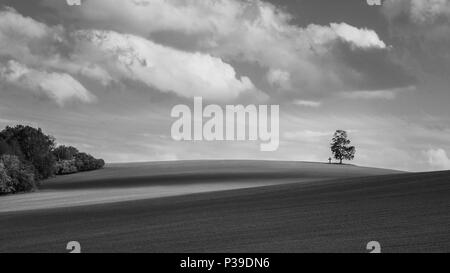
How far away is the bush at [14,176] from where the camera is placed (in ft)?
168

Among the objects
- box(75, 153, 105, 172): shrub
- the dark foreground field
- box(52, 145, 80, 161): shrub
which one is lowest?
the dark foreground field

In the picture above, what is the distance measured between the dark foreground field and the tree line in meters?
22.6

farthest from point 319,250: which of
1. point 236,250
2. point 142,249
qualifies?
point 142,249

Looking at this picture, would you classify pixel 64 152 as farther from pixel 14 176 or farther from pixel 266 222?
pixel 266 222

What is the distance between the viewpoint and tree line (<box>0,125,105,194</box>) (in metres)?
52.3

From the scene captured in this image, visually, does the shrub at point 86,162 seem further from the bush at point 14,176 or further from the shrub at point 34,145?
the bush at point 14,176

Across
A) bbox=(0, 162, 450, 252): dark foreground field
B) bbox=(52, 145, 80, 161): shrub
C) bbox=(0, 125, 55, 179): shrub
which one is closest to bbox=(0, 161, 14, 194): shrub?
bbox=(0, 125, 55, 179): shrub

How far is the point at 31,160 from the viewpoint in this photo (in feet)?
203

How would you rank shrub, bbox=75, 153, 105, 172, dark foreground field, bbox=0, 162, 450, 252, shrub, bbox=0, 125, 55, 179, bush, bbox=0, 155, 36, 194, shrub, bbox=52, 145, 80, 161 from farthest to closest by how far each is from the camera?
shrub, bbox=75, 153, 105, 172, shrub, bbox=52, 145, 80, 161, shrub, bbox=0, 125, 55, 179, bush, bbox=0, 155, 36, 194, dark foreground field, bbox=0, 162, 450, 252

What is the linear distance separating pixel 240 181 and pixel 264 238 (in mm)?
37555

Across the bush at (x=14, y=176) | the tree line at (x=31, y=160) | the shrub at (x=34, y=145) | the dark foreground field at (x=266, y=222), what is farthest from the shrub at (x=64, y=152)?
the dark foreground field at (x=266, y=222)

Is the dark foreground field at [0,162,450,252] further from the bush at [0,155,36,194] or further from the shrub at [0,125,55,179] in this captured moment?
the shrub at [0,125,55,179]
